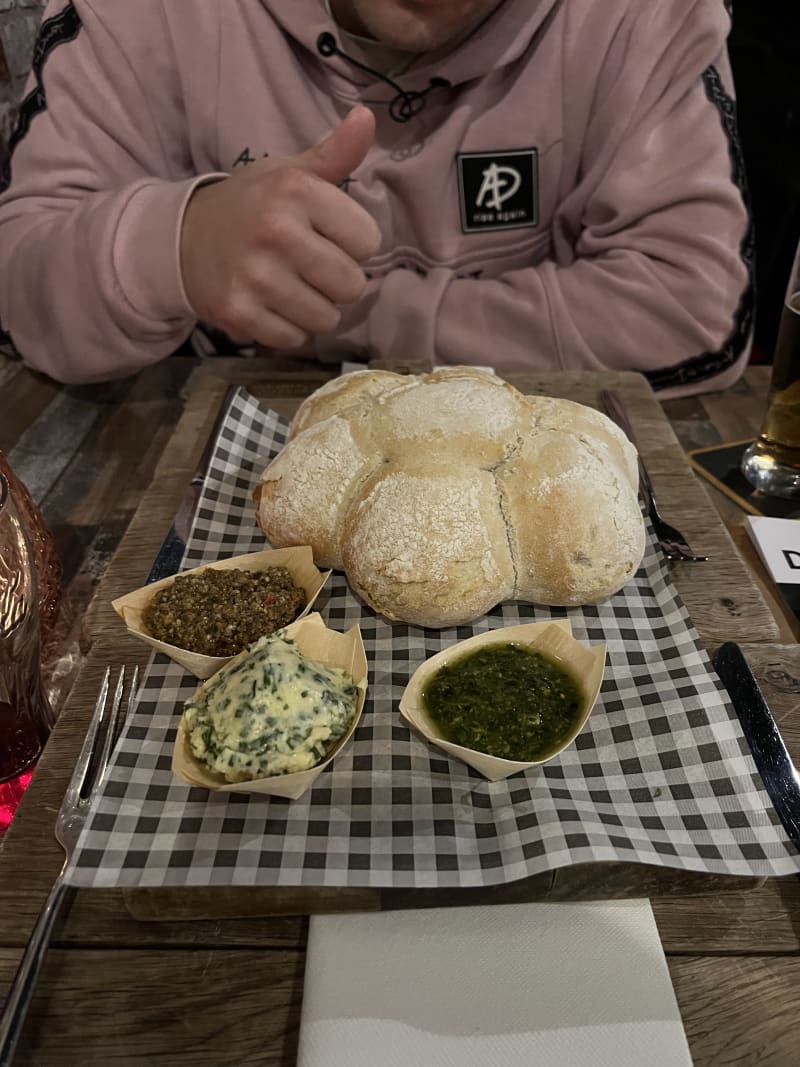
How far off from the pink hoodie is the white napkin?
4.32 ft

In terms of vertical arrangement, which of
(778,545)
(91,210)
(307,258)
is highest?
(91,210)

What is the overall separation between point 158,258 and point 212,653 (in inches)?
37.1

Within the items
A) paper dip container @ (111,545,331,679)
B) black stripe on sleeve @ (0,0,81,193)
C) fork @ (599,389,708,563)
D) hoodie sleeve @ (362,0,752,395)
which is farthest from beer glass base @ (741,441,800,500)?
black stripe on sleeve @ (0,0,81,193)

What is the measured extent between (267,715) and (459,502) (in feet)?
1.44

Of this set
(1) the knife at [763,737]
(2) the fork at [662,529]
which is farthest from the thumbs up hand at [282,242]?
(1) the knife at [763,737]

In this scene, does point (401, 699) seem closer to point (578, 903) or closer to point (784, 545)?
point (578, 903)

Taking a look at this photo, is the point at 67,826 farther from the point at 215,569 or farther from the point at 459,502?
the point at 459,502

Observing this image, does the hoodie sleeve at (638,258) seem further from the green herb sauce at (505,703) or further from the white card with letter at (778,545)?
the green herb sauce at (505,703)

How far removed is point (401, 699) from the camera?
1.00 m

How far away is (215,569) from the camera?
1.17 metres

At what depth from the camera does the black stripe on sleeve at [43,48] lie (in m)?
1.64

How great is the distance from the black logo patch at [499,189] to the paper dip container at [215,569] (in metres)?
1.12

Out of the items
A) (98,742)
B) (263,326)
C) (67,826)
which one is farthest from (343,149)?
(67,826)

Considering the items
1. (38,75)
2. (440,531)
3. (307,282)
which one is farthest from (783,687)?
(38,75)
